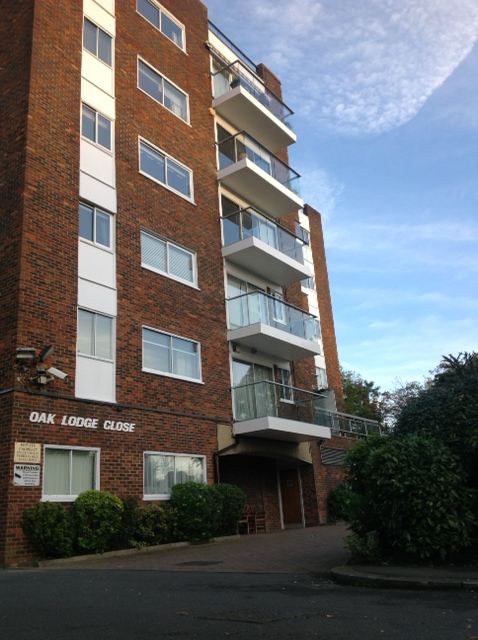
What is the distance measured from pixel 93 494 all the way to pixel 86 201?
298 inches

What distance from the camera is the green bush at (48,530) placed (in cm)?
1138

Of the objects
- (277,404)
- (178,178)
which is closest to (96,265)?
(178,178)

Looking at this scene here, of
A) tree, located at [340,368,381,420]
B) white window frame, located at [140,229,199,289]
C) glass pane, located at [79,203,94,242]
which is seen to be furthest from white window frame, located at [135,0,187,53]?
tree, located at [340,368,381,420]

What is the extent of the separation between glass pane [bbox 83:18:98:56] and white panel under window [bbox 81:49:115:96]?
0.28 meters

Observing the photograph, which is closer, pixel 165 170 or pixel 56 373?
pixel 56 373

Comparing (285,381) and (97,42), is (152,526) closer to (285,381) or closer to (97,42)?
(285,381)

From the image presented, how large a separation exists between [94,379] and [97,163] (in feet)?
20.2

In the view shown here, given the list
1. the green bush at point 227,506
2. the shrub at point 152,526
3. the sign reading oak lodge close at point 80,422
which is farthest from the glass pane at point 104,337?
the green bush at point 227,506

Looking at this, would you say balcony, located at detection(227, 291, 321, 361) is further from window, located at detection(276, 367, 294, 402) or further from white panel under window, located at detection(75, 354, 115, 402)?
white panel under window, located at detection(75, 354, 115, 402)

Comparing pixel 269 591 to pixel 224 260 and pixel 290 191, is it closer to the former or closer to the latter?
pixel 224 260

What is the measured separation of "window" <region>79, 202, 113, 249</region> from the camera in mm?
15438

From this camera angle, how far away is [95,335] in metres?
14.6

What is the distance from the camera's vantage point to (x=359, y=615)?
578cm

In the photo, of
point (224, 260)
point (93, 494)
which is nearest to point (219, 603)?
point (93, 494)
